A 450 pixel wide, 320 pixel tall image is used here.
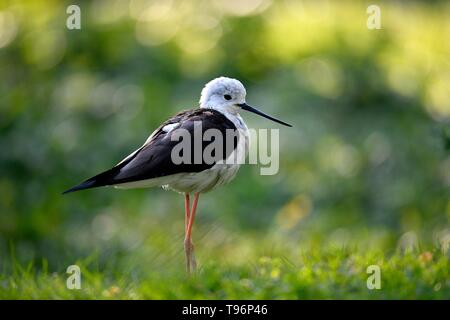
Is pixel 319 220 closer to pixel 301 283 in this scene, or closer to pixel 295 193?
pixel 295 193

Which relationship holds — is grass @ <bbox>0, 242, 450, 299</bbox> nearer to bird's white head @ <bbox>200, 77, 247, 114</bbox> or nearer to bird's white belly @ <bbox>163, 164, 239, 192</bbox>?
bird's white belly @ <bbox>163, 164, 239, 192</bbox>

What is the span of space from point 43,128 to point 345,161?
3679 mm

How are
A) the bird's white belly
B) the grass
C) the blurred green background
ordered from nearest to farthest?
A: the grass, the bird's white belly, the blurred green background

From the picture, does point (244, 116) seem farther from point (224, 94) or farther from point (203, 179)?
point (203, 179)

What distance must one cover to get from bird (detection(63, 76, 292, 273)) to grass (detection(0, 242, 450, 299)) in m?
0.46

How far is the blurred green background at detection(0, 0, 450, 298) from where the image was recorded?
28.4 feet

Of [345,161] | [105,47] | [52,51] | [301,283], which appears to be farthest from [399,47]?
[301,283]

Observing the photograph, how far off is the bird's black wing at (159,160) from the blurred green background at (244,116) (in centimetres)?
155

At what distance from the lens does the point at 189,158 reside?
514cm

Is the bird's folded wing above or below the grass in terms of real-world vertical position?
above

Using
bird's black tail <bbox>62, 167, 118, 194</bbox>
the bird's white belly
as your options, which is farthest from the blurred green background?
bird's black tail <bbox>62, 167, 118, 194</bbox>

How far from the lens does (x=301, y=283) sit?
4.55m

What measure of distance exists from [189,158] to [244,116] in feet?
15.3

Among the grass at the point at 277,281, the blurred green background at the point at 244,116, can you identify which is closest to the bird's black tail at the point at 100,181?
the grass at the point at 277,281
